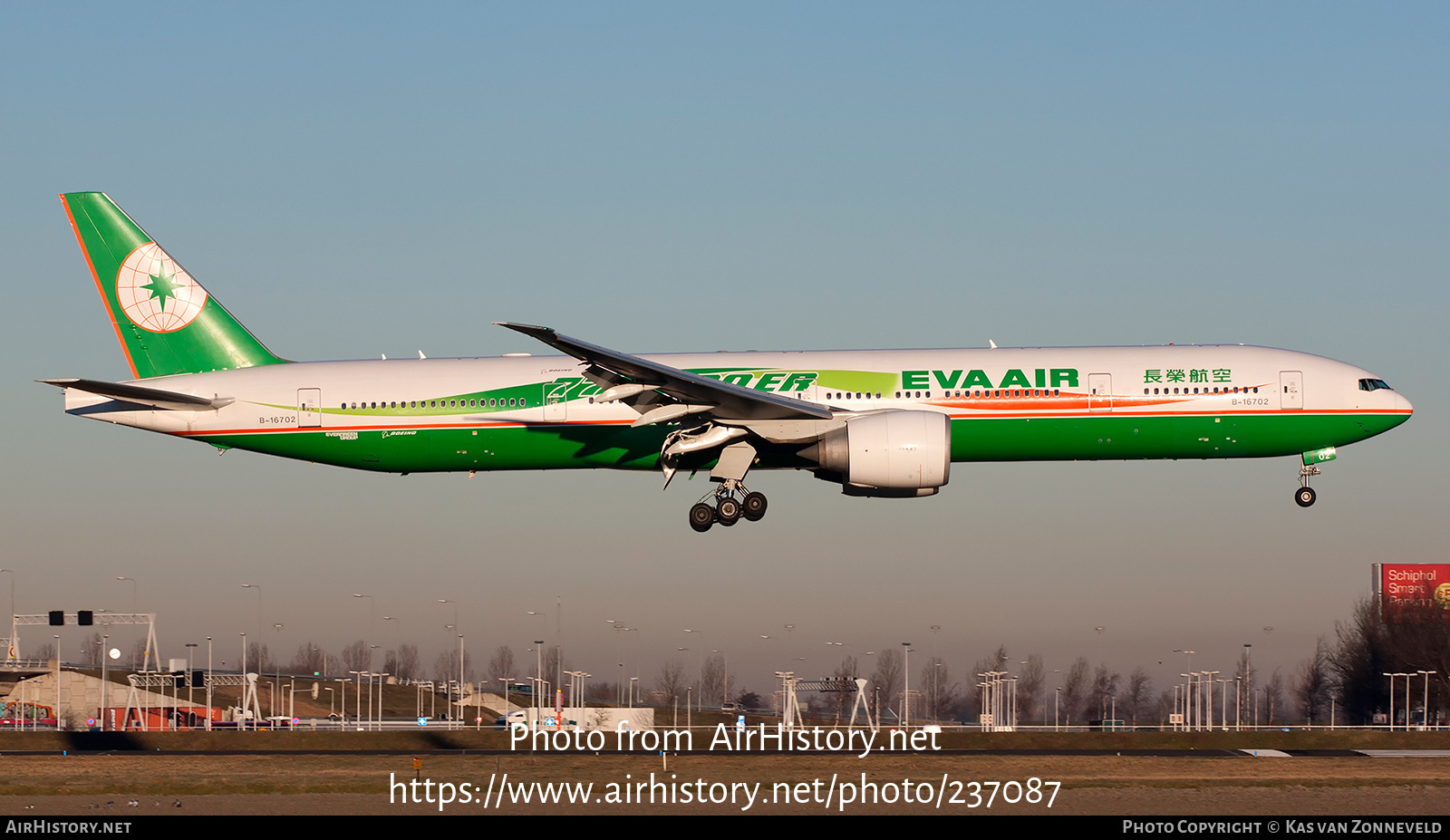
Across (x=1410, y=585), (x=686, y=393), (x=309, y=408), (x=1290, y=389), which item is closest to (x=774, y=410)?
(x=686, y=393)

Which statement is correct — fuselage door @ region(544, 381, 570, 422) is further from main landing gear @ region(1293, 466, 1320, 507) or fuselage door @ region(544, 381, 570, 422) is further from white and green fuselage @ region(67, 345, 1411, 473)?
main landing gear @ region(1293, 466, 1320, 507)

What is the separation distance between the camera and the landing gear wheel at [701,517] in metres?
36.4

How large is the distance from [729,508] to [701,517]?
0.74m

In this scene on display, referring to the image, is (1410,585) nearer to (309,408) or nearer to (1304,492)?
(1304,492)

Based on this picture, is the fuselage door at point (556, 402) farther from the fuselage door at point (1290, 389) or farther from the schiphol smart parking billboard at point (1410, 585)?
the schiphol smart parking billboard at point (1410, 585)

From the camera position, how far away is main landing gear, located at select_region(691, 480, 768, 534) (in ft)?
119

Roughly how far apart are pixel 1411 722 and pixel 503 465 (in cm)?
7699

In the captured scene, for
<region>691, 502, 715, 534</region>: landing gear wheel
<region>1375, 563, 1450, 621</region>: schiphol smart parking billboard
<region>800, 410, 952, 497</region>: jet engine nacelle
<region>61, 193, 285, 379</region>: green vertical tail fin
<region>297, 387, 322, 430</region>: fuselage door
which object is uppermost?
<region>61, 193, 285, 379</region>: green vertical tail fin

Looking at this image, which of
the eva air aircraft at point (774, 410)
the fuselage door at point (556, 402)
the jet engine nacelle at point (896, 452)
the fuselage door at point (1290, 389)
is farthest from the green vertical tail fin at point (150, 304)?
the fuselage door at point (1290, 389)

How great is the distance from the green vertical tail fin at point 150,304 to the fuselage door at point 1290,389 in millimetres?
26481

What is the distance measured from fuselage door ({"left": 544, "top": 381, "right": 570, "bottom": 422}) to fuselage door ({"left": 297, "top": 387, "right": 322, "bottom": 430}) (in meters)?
6.13

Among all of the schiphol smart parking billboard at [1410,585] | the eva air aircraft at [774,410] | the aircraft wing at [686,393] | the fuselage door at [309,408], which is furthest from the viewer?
the schiphol smart parking billboard at [1410,585]

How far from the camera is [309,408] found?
125 ft

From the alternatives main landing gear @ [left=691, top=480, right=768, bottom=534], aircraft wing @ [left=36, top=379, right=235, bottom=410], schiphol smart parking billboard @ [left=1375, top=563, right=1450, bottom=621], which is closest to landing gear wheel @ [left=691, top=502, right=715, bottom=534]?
main landing gear @ [left=691, top=480, right=768, bottom=534]
